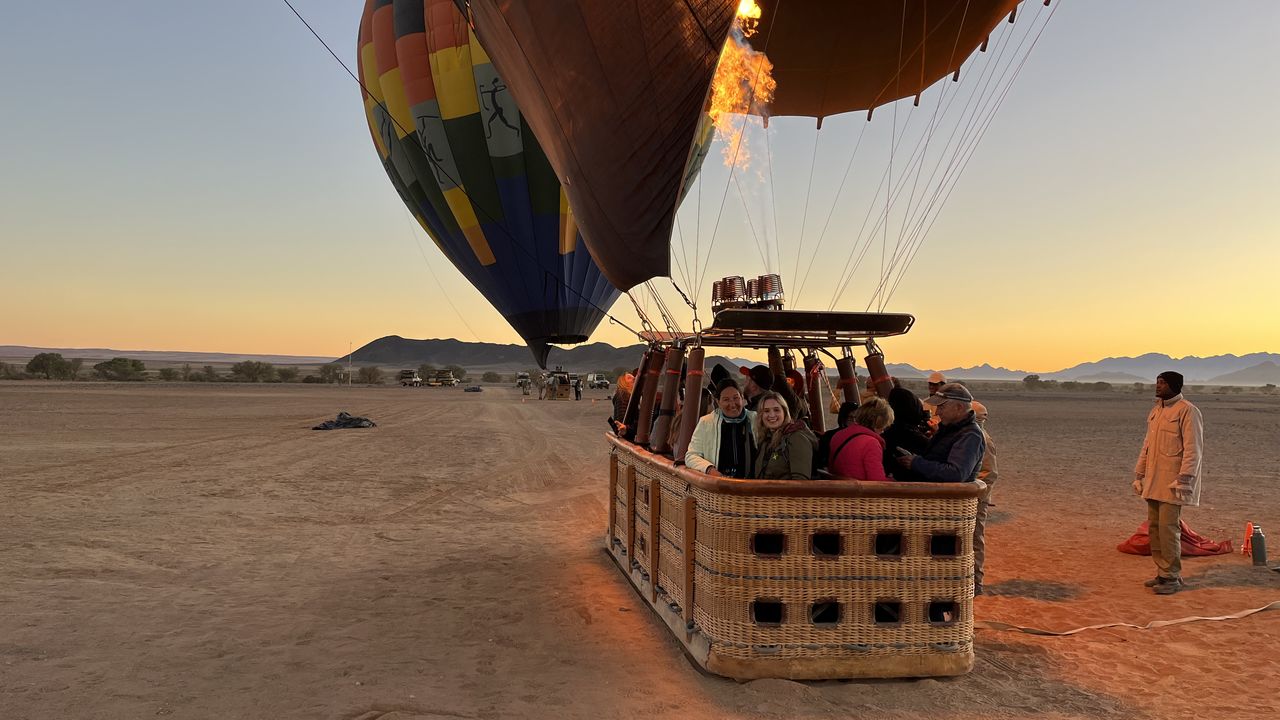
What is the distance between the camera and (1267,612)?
18.7 feet

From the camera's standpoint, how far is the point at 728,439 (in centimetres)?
491

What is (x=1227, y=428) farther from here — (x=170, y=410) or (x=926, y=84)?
(x=170, y=410)

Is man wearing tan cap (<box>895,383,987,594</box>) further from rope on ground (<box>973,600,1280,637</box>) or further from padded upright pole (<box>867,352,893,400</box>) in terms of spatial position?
rope on ground (<box>973,600,1280,637</box>)

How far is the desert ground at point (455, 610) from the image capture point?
412cm

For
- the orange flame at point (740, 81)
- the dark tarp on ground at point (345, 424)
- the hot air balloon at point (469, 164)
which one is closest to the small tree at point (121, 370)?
the dark tarp on ground at point (345, 424)

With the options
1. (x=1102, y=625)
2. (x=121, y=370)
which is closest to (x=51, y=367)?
(x=121, y=370)

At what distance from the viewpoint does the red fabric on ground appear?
754 cm

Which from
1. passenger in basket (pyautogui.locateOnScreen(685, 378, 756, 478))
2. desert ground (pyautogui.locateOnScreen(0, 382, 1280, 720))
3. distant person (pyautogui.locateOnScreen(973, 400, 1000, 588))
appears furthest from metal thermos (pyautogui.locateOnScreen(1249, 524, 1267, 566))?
passenger in basket (pyautogui.locateOnScreen(685, 378, 756, 478))

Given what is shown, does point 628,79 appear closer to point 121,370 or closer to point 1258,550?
point 1258,550

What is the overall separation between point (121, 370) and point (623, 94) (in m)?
93.3

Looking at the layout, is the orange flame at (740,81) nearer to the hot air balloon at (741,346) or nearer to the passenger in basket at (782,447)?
the hot air balloon at (741,346)

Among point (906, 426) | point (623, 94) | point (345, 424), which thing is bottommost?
point (345, 424)

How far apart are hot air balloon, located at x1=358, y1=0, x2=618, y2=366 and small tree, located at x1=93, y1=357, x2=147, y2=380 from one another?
71512mm

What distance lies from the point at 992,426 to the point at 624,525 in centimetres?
2480
